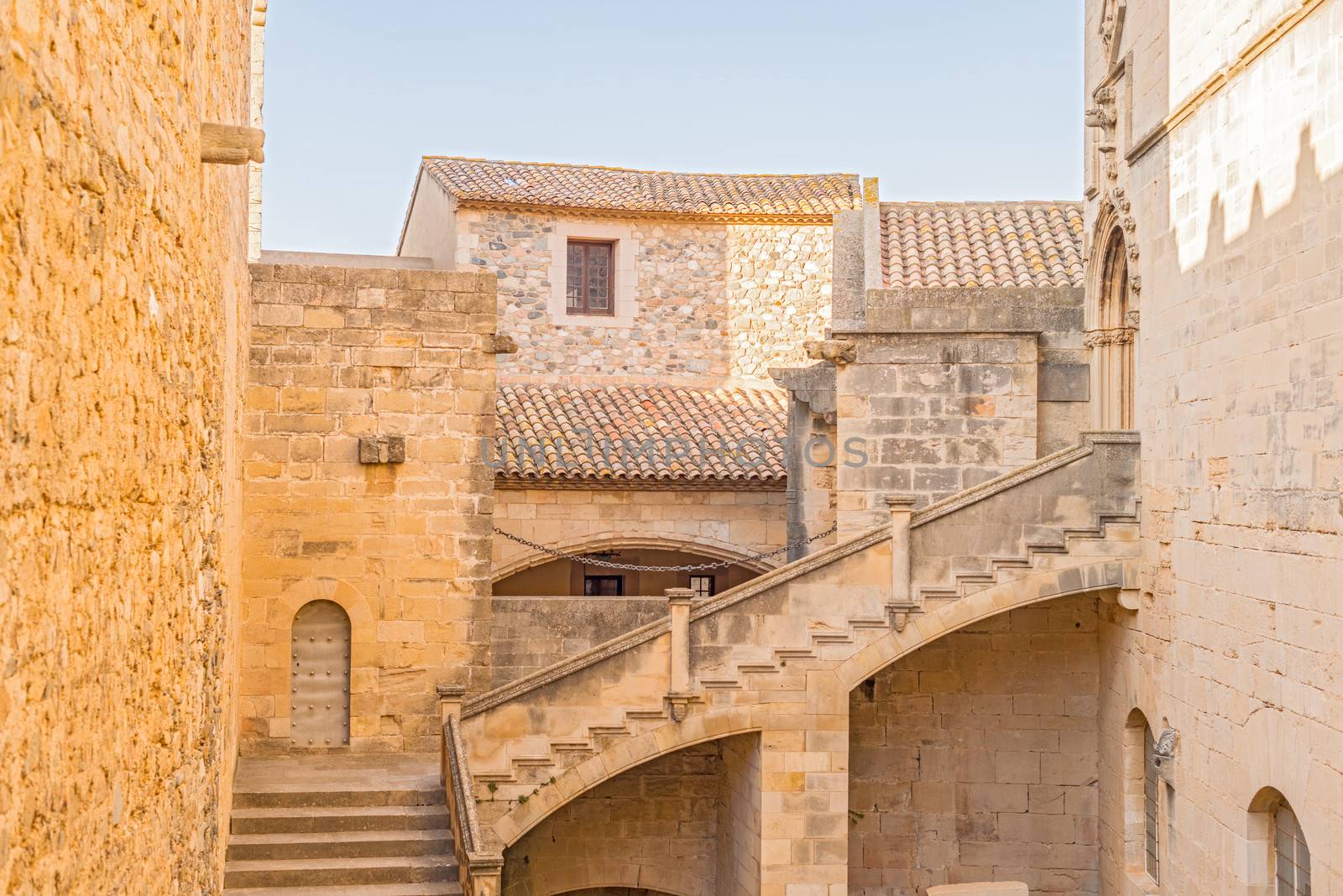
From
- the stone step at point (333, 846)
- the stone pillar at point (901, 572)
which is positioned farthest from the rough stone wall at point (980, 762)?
the stone step at point (333, 846)

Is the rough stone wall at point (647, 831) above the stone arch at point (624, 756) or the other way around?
the other way around

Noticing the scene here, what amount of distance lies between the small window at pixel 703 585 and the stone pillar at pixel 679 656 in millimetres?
6602

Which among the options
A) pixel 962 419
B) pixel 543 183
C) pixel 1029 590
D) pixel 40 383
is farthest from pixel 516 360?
pixel 40 383

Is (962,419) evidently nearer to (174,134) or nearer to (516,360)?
(516,360)

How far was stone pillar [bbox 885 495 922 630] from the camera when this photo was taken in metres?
13.9

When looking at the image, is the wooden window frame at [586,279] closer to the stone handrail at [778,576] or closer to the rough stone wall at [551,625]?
the rough stone wall at [551,625]

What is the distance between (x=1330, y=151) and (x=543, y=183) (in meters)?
15.8

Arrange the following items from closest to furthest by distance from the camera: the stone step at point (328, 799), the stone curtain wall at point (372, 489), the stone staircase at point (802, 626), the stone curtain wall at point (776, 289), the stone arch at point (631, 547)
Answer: the stone step at point (328, 799)
the stone staircase at point (802, 626)
the stone curtain wall at point (372, 489)
the stone arch at point (631, 547)
the stone curtain wall at point (776, 289)

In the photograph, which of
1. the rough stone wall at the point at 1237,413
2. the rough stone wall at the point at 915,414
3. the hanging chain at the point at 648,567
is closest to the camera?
the rough stone wall at the point at 1237,413

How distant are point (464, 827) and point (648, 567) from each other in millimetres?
8624

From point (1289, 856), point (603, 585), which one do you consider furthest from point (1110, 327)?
point (603, 585)

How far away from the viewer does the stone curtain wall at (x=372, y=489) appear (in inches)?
566

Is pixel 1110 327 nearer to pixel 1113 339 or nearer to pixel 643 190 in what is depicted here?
pixel 1113 339

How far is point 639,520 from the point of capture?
1989 cm
